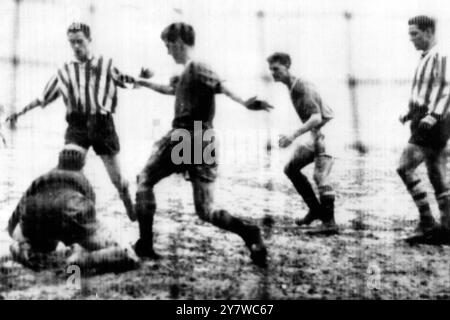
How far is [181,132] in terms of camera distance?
4.23m

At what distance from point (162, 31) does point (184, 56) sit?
25 centimetres

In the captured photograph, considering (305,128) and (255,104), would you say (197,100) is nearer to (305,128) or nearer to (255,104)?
(255,104)

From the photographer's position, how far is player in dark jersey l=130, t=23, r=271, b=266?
418 centimetres

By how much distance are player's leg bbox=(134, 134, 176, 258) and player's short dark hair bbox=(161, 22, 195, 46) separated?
69 cm

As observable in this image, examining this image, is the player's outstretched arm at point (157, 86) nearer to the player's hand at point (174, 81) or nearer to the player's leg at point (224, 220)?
the player's hand at point (174, 81)

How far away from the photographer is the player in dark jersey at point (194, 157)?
4.18 meters

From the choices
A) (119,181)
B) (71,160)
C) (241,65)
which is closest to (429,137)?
(241,65)

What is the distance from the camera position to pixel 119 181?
4.34 metres

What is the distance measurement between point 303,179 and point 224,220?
0.68 m

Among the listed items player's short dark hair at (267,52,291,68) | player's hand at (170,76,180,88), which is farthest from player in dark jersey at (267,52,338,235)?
player's hand at (170,76,180,88)

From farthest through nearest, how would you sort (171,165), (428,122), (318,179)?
(318,179), (428,122), (171,165)
